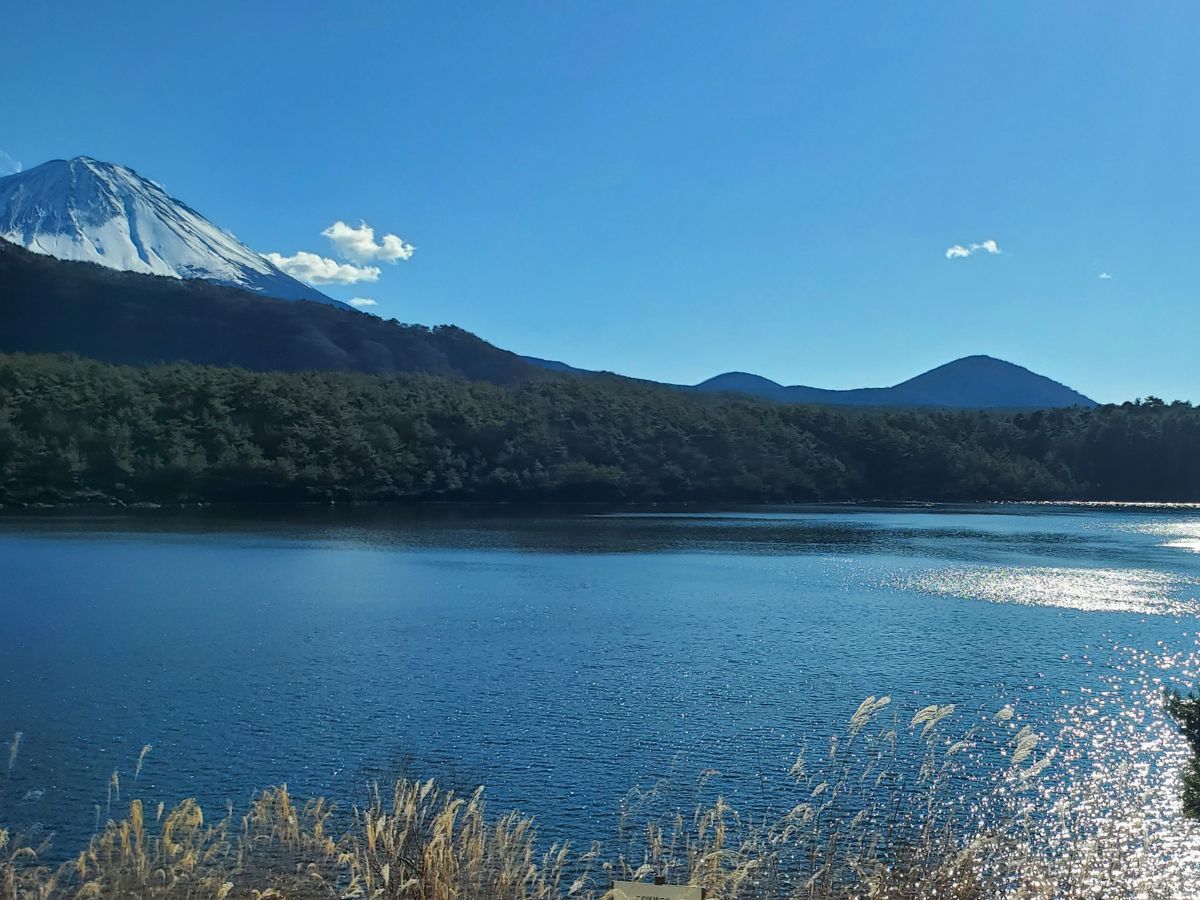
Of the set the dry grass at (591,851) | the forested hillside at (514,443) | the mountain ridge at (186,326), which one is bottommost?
the dry grass at (591,851)

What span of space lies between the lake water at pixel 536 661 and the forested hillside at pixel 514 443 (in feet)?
98.1

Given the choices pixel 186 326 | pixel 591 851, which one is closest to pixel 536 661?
pixel 591 851

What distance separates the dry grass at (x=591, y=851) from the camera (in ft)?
27.9

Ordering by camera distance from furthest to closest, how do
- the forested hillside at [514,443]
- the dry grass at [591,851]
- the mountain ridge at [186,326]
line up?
the mountain ridge at [186,326] < the forested hillside at [514,443] < the dry grass at [591,851]

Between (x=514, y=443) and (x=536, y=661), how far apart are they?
237 feet

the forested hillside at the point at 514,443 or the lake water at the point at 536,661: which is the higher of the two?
the forested hillside at the point at 514,443

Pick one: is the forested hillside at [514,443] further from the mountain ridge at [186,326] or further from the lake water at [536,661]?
the mountain ridge at [186,326]

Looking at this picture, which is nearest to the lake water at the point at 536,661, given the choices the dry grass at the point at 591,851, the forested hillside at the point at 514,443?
the dry grass at the point at 591,851

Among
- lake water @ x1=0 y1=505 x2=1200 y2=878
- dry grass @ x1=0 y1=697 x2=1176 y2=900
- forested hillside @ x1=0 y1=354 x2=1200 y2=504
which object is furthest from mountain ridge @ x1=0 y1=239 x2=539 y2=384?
dry grass @ x1=0 y1=697 x2=1176 y2=900

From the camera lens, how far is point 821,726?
1680 centimetres

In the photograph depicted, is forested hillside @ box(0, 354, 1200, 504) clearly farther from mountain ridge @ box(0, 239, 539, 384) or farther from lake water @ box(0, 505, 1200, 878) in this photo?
mountain ridge @ box(0, 239, 539, 384)

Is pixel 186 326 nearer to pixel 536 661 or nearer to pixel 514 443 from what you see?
pixel 514 443

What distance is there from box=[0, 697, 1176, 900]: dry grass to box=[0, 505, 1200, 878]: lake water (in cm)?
100

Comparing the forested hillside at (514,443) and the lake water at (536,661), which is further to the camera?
the forested hillside at (514,443)
